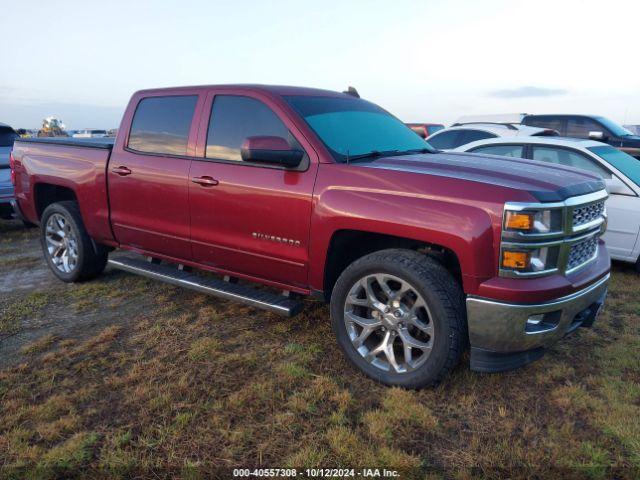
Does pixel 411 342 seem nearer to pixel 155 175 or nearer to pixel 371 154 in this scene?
pixel 371 154

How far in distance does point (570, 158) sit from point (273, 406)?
189 inches

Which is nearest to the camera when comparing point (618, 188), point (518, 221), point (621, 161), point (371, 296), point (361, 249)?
point (518, 221)

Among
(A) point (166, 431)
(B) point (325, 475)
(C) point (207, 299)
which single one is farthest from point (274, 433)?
(C) point (207, 299)

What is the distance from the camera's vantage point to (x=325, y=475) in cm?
235

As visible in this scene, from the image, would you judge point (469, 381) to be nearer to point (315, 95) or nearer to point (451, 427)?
point (451, 427)

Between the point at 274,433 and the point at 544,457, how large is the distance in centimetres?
140

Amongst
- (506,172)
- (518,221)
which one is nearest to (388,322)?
(518,221)

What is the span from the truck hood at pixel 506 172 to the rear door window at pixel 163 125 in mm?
1663

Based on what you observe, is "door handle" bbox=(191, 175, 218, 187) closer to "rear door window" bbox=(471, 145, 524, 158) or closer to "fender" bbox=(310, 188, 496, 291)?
"fender" bbox=(310, 188, 496, 291)

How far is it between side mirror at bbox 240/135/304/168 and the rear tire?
103 inches

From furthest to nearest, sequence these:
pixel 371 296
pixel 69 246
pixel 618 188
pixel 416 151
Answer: pixel 618 188 < pixel 69 246 < pixel 416 151 < pixel 371 296

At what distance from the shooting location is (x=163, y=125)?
423 centimetres

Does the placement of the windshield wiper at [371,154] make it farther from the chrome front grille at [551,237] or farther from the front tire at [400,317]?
the chrome front grille at [551,237]

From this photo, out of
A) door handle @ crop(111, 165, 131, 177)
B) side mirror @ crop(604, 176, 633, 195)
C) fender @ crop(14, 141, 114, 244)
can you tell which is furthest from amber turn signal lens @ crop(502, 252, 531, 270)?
fender @ crop(14, 141, 114, 244)
